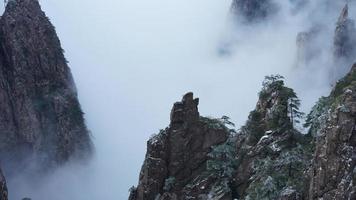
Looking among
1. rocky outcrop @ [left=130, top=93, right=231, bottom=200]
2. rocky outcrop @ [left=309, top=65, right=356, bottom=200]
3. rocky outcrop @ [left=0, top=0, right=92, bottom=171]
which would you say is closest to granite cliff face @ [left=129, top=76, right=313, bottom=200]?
rocky outcrop @ [left=130, top=93, right=231, bottom=200]

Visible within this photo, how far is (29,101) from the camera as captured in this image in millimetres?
185375

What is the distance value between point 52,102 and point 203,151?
69453 mm

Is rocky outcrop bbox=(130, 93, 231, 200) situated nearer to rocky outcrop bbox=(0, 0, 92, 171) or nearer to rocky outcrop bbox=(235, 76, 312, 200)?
rocky outcrop bbox=(235, 76, 312, 200)

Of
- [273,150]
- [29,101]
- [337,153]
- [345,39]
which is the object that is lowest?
A: [337,153]

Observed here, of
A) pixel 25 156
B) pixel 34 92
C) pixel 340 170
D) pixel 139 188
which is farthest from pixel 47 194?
pixel 340 170

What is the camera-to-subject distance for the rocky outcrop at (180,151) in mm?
123188

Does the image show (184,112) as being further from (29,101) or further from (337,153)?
(29,101)

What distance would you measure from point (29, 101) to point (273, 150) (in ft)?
295

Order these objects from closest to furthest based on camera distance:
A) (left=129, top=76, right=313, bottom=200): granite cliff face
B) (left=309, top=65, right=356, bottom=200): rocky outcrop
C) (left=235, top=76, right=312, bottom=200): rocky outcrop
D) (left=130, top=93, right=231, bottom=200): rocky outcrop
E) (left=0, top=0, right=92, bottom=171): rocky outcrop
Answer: (left=309, top=65, right=356, bottom=200): rocky outcrop
(left=235, top=76, right=312, bottom=200): rocky outcrop
(left=129, top=76, right=313, bottom=200): granite cliff face
(left=130, top=93, right=231, bottom=200): rocky outcrop
(left=0, top=0, right=92, bottom=171): rocky outcrop

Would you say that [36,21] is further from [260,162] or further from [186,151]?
[260,162]

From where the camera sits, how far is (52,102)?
610 ft

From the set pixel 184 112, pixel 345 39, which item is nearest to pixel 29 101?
pixel 184 112

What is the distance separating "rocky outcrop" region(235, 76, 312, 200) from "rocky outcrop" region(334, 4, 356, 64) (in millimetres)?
59470

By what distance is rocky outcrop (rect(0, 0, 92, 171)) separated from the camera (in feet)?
606
